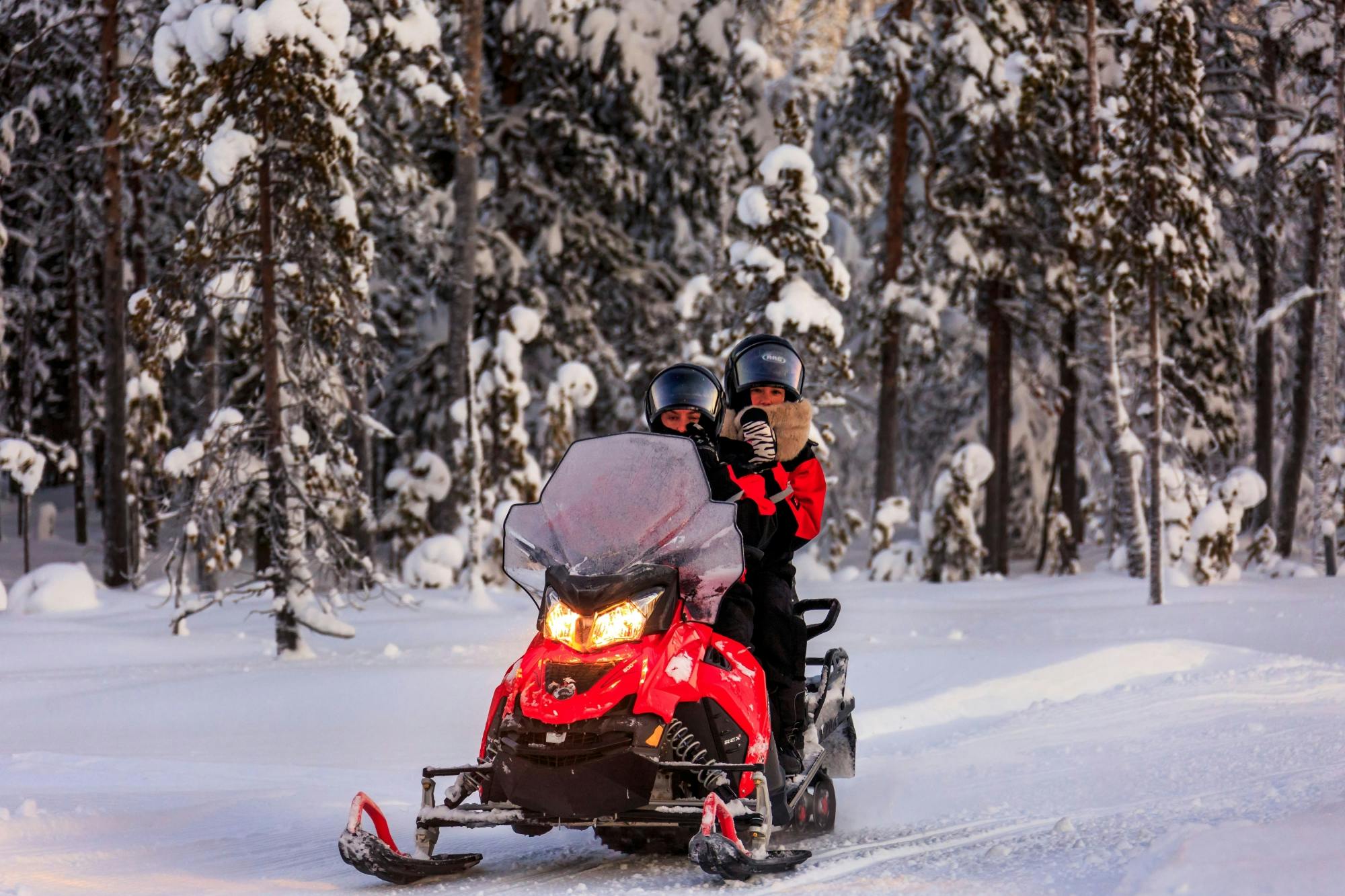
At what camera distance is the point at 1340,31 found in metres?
21.4

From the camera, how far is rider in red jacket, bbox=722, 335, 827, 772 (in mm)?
6449

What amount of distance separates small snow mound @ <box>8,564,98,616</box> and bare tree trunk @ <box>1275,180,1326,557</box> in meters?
20.6

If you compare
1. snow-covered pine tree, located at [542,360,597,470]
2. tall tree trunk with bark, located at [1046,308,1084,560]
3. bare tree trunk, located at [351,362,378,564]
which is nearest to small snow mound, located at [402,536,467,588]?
bare tree trunk, located at [351,362,378,564]

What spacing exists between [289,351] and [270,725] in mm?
4525

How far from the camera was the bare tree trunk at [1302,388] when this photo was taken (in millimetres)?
25266

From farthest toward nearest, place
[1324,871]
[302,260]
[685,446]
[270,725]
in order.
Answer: [302,260], [270,725], [685,446], [1324,871]

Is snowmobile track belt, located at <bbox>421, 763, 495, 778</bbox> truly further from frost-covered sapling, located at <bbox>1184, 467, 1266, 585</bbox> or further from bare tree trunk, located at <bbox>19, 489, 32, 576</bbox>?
frost-covered sapling, located at <bbox>1184, 467, 1266, 585</bbox>

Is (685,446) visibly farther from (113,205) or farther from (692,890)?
(113,205)

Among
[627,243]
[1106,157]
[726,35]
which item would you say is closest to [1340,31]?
[1106,157]

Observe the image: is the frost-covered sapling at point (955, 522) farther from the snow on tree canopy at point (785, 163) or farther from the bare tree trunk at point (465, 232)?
the bare tree trunk at point (465, 232)

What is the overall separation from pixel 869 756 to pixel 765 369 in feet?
11.4

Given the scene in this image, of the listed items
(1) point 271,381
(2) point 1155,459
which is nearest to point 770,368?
(1) point 271,381

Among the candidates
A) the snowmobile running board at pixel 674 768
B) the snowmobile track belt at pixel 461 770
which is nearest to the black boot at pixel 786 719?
the snowmobile running board at pixel 674 768

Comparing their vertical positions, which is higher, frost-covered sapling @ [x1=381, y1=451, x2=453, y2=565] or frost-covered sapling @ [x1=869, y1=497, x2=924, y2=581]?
frost-covered sapling @ [x1=381, y1=451, x2=453, y2=565]
